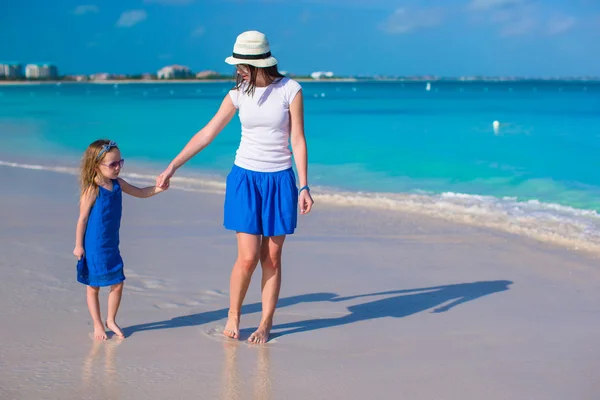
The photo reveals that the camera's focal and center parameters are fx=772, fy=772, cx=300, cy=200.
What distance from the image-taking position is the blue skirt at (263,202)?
407 cm

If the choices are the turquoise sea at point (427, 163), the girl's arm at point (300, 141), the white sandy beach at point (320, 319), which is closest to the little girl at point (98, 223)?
the white sandy beach at point (320, 319)

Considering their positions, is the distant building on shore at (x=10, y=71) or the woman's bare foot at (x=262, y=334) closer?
the woman's bare foot at (x=262, y=334)

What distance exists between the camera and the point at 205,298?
5125mm

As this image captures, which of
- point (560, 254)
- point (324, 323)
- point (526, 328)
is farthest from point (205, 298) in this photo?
point (560, 254)

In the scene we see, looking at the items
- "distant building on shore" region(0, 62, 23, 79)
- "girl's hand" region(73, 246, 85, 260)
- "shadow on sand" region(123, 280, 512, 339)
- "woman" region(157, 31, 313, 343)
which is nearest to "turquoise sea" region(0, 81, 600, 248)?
"shadow on sand" region(123, 280, 512, 339)

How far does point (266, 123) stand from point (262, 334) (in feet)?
3.85

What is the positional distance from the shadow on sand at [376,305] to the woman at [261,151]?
56cm

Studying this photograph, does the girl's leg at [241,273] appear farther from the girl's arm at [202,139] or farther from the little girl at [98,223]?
the little girl at [98,223]

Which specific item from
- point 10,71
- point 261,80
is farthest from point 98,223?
point 10,71

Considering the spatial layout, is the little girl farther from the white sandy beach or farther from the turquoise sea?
the turquoise sea

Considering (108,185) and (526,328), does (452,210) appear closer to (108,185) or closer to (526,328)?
(526,328)

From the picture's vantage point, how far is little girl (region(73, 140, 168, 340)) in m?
4.12

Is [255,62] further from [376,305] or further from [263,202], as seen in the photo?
[376,305]

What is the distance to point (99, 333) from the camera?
420 cm
